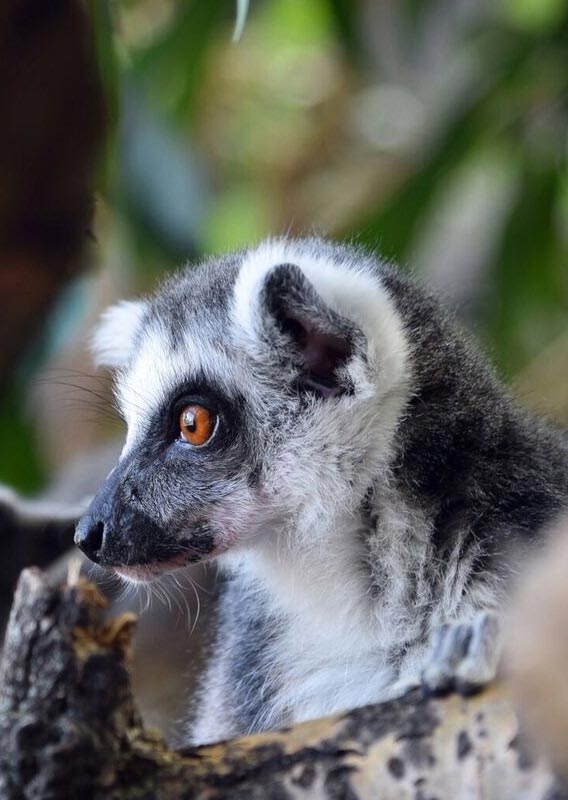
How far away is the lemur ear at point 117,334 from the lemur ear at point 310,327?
46cm

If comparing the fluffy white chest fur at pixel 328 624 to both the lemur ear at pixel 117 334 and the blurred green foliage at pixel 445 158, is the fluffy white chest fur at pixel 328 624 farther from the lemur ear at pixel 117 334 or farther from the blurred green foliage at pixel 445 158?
the blurred green foliage at pixel 445 158

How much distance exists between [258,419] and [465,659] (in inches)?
28.8

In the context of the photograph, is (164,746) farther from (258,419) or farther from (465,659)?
(258,419)

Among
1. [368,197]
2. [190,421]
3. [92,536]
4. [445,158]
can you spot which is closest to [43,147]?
[190,421]

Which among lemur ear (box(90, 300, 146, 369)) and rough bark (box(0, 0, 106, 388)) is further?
lemur ear (box(90, 300, 146, 369))

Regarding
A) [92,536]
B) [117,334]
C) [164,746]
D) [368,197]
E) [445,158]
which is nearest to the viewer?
[164,746]

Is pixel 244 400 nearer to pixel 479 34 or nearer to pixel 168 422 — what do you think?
pixel 168 422

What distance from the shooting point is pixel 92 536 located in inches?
71.9

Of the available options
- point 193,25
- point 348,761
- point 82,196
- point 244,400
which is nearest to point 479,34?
point 193,25

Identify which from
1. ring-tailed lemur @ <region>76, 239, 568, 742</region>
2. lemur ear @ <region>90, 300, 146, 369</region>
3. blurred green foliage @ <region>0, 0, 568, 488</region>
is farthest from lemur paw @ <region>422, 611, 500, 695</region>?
blurred green foliage @ <region>0, 0, 568, 488</region>

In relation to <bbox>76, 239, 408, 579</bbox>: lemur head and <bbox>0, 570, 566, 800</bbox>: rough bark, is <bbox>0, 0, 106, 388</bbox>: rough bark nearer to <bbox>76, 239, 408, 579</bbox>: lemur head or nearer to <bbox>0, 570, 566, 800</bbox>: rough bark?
<bbox>76, 239, 408, 579</bbox>: lemur head

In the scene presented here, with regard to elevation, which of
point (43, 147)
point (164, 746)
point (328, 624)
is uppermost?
point (43, 147)

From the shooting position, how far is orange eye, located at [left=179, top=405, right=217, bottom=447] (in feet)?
6.30

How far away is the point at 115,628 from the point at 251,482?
2.30 feet
